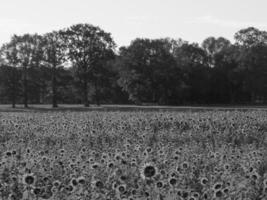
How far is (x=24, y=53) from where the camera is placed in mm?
71688

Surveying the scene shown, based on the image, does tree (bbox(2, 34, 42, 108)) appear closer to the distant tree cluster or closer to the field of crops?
the distant tree cluster

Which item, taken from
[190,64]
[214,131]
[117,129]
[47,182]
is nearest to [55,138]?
[117,129]

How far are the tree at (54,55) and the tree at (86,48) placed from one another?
0.87 meters

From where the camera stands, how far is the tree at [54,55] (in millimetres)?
70438

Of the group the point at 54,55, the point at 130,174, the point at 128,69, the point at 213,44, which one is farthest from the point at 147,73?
the point at 130,174

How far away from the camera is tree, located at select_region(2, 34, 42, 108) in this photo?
7094 centimetres

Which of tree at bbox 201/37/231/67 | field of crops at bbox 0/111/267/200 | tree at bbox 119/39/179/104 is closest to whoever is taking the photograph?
Answer: field of crops at bbox 0/111/267/200

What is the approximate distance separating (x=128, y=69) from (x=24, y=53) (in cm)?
1370

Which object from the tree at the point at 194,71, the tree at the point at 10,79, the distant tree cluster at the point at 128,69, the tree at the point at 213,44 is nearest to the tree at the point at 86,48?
the distant tree cluster at the point at 128,69

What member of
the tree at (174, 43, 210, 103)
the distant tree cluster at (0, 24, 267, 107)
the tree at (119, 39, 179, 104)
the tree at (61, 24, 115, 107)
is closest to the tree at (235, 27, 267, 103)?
the distant tree cluster at (0, 24, 267, 107)

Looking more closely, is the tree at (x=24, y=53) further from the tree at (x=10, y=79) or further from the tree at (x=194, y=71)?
the tree at (x=194, y=71)

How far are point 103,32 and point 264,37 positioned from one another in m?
27.1

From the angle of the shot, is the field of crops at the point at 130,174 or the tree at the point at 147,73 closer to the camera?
the field of crops at the point at 130,174

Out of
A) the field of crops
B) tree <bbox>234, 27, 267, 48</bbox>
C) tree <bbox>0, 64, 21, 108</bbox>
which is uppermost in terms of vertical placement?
tree <bbox>234, 27, 267, 48</bbox>
